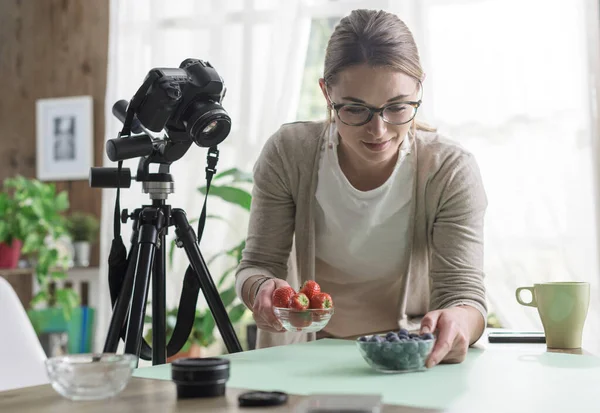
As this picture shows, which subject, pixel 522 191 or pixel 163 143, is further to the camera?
pixel 522 191

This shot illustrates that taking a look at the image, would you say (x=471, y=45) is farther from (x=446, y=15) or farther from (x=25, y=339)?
(x=25, y=339)

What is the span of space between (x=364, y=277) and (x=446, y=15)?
205 centimetres

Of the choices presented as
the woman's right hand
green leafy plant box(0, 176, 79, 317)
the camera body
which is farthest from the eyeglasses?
green leafy plant box(0, 176, 79, 317)

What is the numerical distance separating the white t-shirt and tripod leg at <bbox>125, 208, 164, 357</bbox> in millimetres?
389

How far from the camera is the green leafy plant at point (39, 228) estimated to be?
403cm

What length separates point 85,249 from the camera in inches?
169

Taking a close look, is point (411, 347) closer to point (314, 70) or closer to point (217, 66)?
point (314, 70)

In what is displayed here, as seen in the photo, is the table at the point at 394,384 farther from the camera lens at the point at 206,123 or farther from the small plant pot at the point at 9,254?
the small plant pot at the point at 9,254

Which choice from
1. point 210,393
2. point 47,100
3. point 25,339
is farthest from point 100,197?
point 210,393

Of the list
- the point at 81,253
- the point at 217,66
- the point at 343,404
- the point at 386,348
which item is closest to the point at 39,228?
the point at 81,253

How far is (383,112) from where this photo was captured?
1595 mm

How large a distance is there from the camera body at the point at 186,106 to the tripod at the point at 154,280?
128 mm

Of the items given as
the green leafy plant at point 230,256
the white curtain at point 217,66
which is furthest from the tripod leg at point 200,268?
the white curtain at point 217,66

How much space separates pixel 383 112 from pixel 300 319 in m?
0.47
